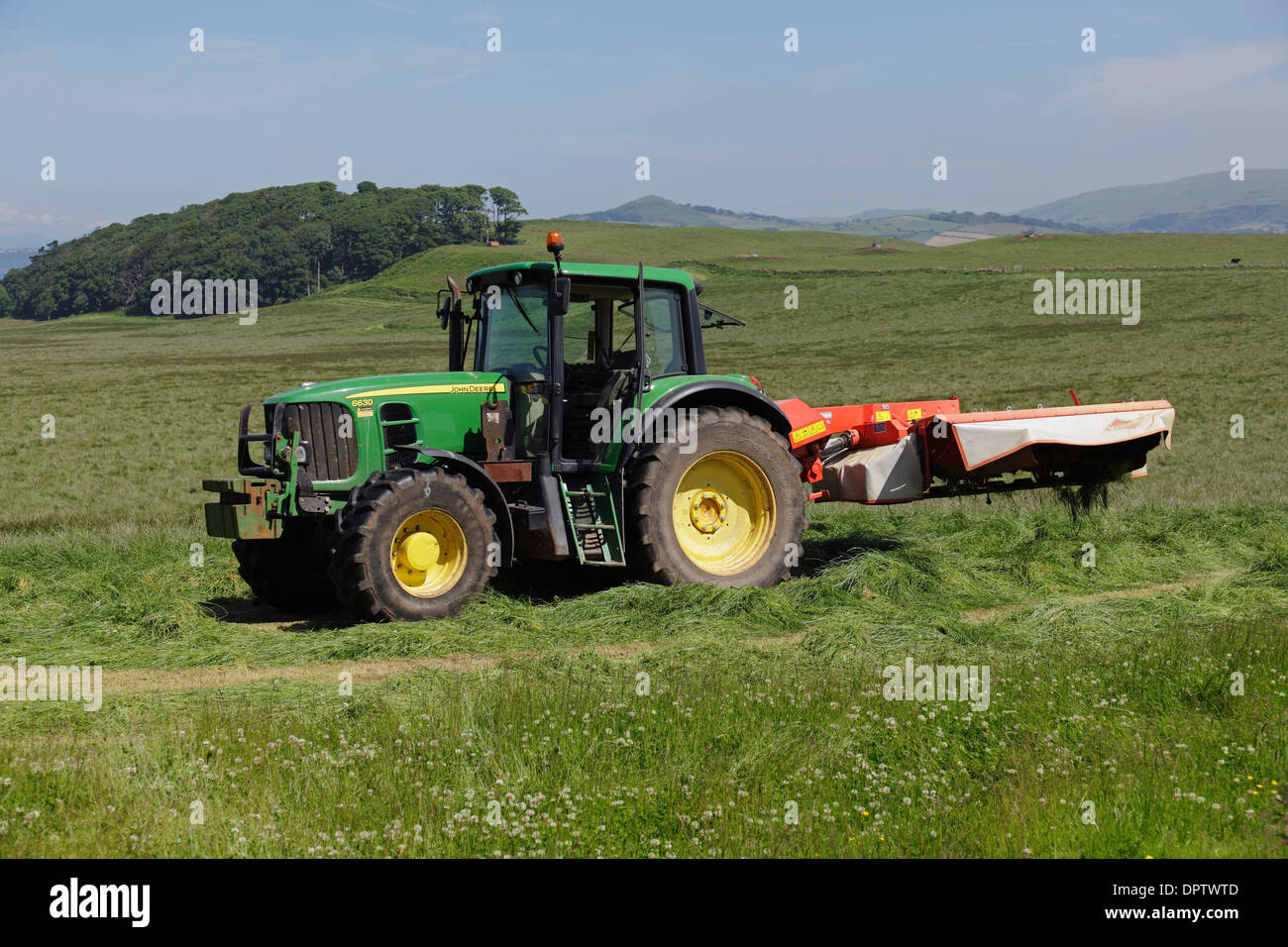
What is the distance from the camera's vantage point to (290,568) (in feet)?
29.9

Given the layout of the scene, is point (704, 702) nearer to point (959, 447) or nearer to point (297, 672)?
point (297, 672)

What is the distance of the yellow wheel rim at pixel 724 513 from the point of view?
9406 millimetres

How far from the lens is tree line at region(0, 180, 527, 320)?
10200 cm

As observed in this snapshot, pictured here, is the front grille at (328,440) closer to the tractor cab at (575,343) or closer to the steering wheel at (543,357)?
the tractor cab at (575,343)

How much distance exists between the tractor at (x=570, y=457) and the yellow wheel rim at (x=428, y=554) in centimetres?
2

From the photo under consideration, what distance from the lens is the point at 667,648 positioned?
7.49m

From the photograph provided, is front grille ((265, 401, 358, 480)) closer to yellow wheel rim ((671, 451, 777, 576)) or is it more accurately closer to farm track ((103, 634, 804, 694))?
farm track ((103, 634, 804, 694))

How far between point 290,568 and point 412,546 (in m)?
1.50

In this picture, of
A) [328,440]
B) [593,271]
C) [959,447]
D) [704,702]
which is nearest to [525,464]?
[328,440]

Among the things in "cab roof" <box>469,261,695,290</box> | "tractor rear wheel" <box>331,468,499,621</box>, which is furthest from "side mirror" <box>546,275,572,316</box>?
"tractor rear wheel" <box>331,468,499,621</box>

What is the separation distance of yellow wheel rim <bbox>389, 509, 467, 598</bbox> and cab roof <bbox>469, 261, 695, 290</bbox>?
1.91 meters

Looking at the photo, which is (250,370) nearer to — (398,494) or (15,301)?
(398,494)

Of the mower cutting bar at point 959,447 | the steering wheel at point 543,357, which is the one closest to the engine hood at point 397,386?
the steering wheel at point 543,357
